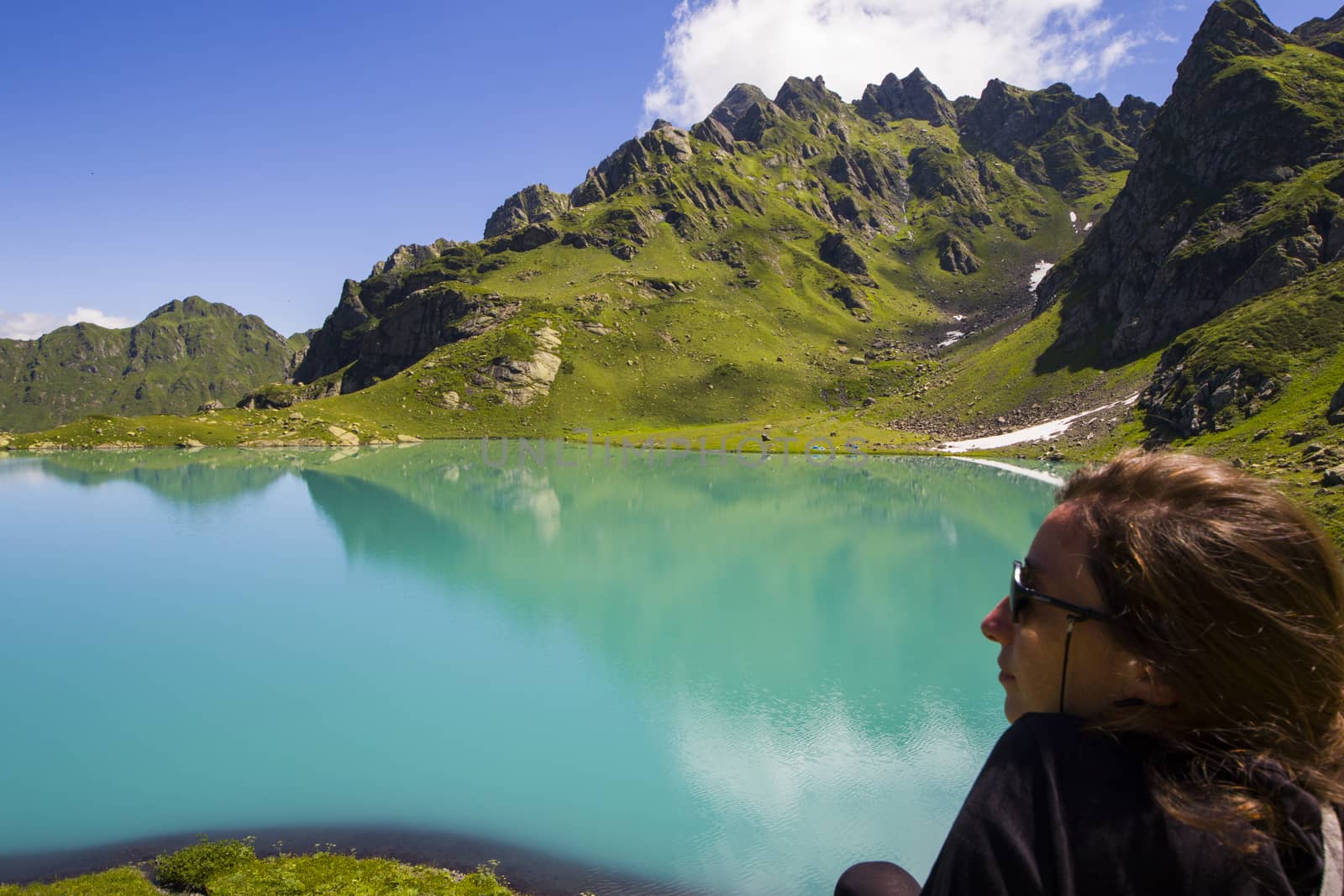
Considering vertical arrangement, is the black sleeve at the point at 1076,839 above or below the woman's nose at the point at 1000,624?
below

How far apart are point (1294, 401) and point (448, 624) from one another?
85.1 meters

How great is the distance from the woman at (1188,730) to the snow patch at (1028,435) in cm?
11667

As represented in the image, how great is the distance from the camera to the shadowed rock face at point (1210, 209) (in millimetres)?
103250

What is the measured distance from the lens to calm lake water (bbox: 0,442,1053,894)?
1628cm

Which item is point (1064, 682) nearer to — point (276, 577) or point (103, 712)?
point (103, 712)

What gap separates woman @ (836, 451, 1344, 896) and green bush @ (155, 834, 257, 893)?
54.8 ft

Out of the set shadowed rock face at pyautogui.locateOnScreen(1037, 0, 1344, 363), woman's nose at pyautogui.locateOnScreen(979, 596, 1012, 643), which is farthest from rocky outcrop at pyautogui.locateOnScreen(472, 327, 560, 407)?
woman's nose at pyautogui.locateOnScreen(979, 596, 1012, 643)

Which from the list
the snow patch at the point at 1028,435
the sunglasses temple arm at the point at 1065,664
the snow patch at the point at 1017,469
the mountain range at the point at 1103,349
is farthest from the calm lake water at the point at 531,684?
the snow patch at the point at 1028,435

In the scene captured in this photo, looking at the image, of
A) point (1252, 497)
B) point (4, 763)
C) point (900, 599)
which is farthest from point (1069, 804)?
point (900, 599)

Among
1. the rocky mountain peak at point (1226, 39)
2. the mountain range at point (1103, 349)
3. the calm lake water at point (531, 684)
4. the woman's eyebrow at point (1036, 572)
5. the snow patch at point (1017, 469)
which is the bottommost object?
the snow patch at point (1017, 469)

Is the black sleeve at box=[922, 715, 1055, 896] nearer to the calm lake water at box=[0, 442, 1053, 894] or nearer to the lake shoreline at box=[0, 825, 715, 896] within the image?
the lake shoreline at box=[0, 825, 715, 896]

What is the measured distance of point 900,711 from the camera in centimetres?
2214

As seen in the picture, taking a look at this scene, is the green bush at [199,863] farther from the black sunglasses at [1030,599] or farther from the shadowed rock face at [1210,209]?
the shadowed rock face at [1210,209]

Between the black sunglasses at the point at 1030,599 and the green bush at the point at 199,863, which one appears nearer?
the black sunglasses at the point at 1030,599
